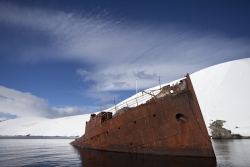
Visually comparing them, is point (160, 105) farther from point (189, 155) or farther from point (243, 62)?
point (243, 62)

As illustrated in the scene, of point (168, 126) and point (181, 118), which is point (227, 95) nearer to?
point (181, 118)

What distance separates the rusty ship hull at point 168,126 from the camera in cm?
1192

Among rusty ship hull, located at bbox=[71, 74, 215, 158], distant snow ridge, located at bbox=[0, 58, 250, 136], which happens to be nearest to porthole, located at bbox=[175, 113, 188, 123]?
rusty ship hull, located at bbox=[71, 74, 215, 158]

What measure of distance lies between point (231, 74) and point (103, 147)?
46098 millimetres

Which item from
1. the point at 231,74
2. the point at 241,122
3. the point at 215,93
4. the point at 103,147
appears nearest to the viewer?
the point at 103,147

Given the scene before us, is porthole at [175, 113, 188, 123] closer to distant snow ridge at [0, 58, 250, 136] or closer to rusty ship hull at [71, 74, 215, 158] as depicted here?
rusty ship hull at [71, 74, 215, 158]

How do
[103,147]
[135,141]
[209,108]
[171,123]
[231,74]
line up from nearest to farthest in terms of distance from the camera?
[171,123], [135,141], [103,147], [209,108], [231,74]

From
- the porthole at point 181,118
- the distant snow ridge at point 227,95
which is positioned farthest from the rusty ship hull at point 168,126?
the distant snow ridge at point 227,95

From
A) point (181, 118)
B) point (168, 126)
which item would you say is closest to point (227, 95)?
point (181, 118)

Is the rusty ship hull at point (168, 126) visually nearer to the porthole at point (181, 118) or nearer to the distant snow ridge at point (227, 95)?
the porthole at point (181, 118)

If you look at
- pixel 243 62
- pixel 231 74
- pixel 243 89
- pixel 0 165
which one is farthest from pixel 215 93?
pixel 0 165

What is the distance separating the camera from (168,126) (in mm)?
12727

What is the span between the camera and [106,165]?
11.4 meters

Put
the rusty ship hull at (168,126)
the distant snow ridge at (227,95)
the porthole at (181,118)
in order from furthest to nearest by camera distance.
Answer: the distant snow ridge at (227,95), the porthole at (181,118), the rusty ship hull at (168,126)
